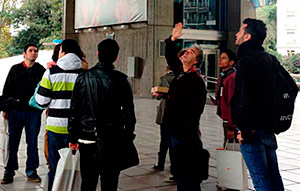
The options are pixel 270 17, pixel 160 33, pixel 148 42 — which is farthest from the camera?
pixel 270 17

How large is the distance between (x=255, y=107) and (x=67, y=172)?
1695mm

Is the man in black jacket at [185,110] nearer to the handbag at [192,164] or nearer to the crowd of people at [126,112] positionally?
the crowd of people at [126,112]

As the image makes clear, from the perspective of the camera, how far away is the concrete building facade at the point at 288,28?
5494cm

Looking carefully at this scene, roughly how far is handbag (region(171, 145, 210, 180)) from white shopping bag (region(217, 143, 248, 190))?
41.9 inches

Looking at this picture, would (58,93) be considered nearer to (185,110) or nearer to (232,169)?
(185,110)

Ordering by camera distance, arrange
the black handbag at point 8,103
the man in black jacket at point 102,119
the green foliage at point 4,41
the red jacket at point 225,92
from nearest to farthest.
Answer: the man in black jacket at point 102,119 < the red jacket at point 225,92 < the black handbag at point 8,103 < the green foliage at point 4,41

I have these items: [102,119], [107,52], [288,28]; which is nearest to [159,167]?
[102,119]


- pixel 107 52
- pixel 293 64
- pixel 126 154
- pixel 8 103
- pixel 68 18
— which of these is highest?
pixel 68 18

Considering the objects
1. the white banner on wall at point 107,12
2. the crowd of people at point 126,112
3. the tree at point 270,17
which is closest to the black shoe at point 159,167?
the crowd of people at point 126,112

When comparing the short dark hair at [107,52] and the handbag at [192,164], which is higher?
the short dark hair at [107,52]

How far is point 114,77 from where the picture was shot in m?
3.71

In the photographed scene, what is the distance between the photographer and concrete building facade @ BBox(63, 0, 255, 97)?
68.5 feet

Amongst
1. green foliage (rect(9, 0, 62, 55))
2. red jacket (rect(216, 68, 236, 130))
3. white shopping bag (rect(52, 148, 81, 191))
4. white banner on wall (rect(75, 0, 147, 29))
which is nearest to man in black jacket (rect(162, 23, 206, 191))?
white shopping bag (rect(52, 148, 81, 191))

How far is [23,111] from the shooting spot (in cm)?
543
